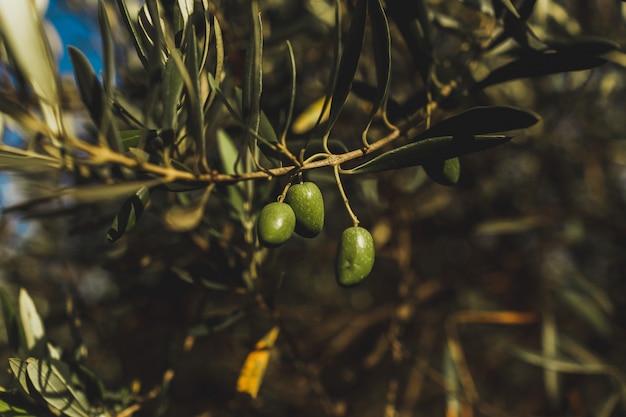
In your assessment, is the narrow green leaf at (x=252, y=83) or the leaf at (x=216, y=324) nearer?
the narrow green leaf at (x=252, y=83)

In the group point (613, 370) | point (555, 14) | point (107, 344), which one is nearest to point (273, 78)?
point (555, 14)

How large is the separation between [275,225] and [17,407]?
1.93 ft

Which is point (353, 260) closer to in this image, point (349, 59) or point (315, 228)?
point (315, 228)

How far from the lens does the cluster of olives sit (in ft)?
2.31

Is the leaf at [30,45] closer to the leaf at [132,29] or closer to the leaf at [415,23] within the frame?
the leaf at [132,29]

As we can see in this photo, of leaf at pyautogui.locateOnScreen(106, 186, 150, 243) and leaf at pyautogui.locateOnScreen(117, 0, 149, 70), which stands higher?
leaf at pyautogui.locateOnScreen(117, 0, 149, 70)

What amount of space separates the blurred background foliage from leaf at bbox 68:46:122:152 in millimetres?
508

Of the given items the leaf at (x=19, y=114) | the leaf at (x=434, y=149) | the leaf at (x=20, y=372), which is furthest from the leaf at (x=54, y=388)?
the leaf at (x=434, y=149)

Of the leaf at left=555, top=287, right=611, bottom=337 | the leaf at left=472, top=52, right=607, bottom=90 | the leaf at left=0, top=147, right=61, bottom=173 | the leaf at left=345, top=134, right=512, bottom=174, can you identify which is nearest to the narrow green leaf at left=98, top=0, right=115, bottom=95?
the leaf at left=0, top=147, right=61, bottom=173

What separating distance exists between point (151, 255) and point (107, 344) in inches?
37.0

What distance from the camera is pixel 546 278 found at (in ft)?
6.89

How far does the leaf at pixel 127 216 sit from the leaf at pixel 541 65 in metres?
0.62

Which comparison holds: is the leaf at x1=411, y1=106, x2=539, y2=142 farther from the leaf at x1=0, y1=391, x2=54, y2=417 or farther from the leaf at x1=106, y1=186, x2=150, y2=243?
the leaf at x1=0, y1=391, x2=54, y2=417

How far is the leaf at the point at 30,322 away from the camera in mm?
1007
